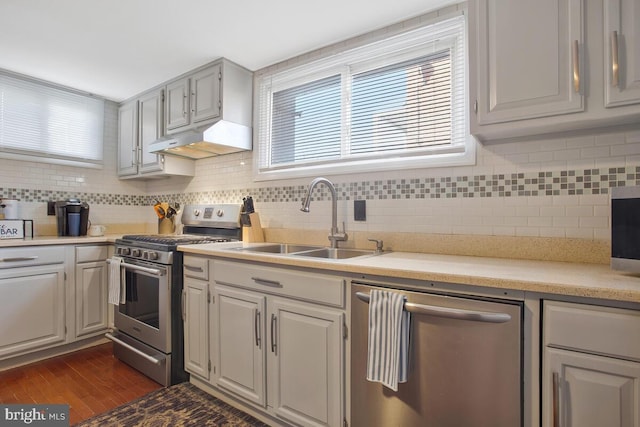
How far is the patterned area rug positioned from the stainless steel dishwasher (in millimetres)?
917

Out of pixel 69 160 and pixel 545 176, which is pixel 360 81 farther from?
pixel 69 160

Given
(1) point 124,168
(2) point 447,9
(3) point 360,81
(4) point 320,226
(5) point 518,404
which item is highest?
(2) point 447,9

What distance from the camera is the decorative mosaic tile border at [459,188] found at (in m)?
1.51

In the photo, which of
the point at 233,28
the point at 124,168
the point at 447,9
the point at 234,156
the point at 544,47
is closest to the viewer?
the point at 544,47

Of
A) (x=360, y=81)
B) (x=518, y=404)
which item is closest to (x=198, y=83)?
(x=360, y=81)

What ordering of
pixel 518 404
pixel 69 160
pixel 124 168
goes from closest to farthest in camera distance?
pixel 518 404 → pixel 69 160 → pixel 124 168

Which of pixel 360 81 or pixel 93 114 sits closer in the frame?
pixel 360 81

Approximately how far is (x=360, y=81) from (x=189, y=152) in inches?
63.7

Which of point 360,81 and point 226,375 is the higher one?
point 360,81

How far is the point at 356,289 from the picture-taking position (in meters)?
1.43

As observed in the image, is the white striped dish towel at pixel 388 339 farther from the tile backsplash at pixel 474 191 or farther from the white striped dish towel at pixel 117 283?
the white striped dish towel at pixel 117 283

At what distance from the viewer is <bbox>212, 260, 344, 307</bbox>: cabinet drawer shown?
1.51m

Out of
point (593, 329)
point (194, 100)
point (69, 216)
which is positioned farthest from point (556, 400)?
point (69, 216)

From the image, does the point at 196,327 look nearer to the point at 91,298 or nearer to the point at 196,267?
the point at 196,267
